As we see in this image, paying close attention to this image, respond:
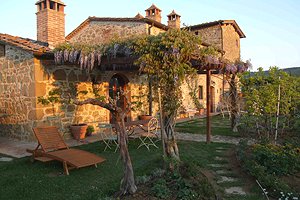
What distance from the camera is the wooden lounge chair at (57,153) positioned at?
3.91 meters

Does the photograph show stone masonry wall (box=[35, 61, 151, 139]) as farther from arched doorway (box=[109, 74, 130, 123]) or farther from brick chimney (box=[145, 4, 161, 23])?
brick chimney (box=[145, 4, 161, 23])

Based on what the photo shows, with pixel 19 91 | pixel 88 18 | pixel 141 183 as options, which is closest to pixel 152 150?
pixel 141 183

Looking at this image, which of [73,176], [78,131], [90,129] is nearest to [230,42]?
[90,129]

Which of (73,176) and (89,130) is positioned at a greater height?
(89,130)

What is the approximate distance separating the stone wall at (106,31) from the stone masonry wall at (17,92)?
3771 millimetres

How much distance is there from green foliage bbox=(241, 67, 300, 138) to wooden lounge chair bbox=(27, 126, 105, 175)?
3293 millimetres

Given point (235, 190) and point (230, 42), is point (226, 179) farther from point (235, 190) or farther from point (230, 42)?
Result: point (230, 42)

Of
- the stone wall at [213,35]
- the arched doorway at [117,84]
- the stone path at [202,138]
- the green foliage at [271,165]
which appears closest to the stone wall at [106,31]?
the arched doorway at [117,84]

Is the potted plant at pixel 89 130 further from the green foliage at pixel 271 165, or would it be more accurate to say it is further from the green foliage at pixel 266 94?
the green foliage at pixel 271 165

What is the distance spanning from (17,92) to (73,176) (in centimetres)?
405

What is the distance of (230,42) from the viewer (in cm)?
1568

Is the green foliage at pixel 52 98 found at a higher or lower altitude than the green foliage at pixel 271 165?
higher

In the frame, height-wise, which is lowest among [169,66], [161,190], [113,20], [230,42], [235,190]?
[235,190]

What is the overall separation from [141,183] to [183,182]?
1.77ft
